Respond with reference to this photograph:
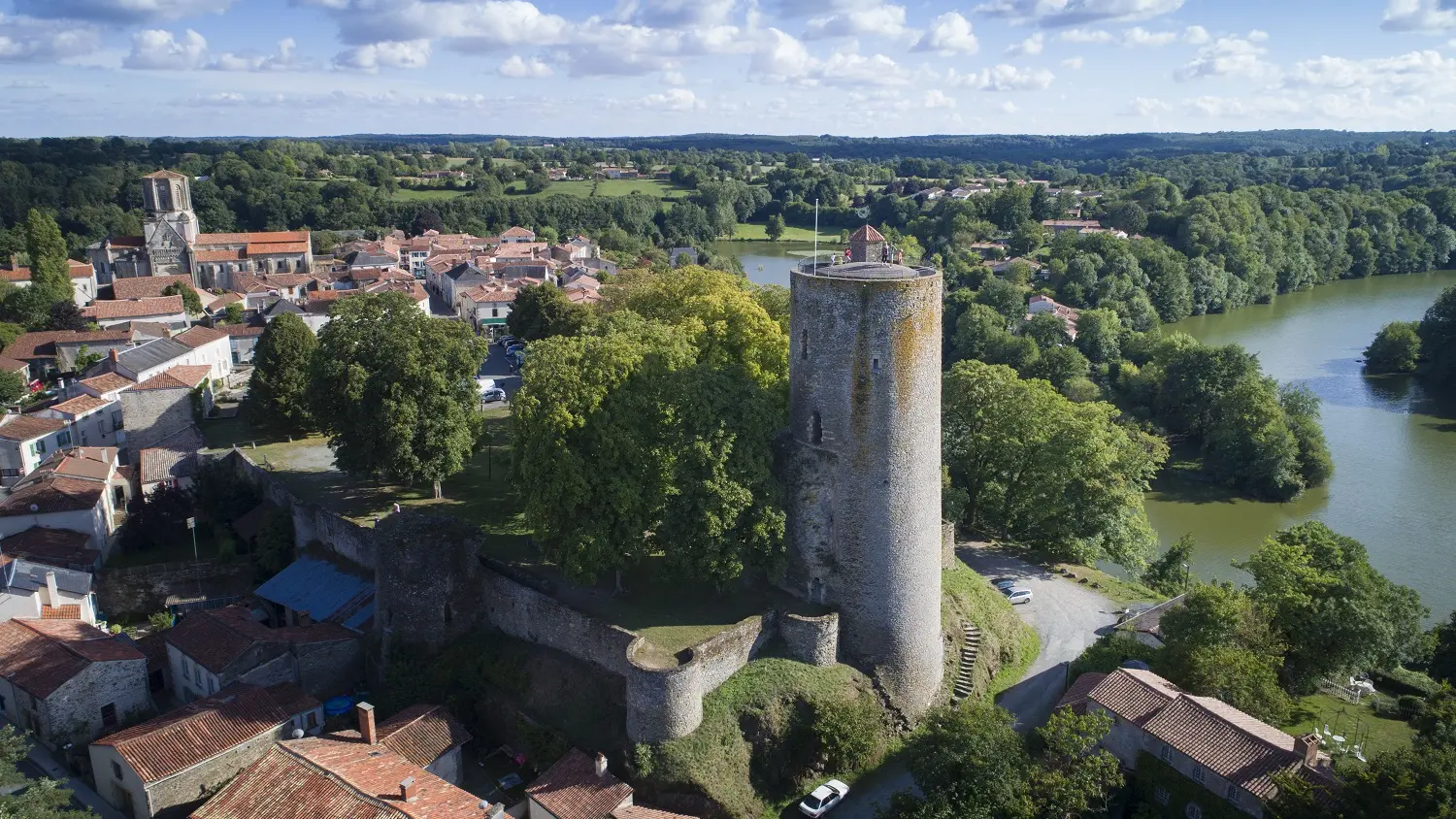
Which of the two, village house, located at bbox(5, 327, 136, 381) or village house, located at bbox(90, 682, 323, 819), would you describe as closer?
village house, located at bbox(90, 682, 323, 819)

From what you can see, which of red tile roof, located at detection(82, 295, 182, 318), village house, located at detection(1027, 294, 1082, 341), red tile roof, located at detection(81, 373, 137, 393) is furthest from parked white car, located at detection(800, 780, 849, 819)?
village house, located at detection(1027, 294, 1082, 341)

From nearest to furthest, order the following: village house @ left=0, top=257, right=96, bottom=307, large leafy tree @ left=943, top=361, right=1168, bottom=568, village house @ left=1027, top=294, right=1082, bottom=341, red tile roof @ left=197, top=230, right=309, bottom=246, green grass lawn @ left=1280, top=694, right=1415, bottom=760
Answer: green grass lawn @ left=1280, top=694, right=1415, bottom=760, large leafy tree @ left=943, top=361, right=1168, bottom=568, village house @ left=0, top=257, right=96, bottom=307, village house @ left=1027, top=294, right=1082, bottom=341, red tile roof @ left=197, top=230, right=309, bottom=246

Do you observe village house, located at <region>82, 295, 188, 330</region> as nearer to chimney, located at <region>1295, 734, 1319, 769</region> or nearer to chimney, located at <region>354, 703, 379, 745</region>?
chimney, located at <region>354, 703, 379, 745</region>

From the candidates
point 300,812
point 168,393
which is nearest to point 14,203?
point 168,393

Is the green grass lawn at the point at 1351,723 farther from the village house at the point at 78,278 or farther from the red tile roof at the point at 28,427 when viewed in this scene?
the village house at the point at 78,278

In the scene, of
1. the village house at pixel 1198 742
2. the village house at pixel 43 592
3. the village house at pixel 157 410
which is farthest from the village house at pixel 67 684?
the village house at pixel 1198 742
